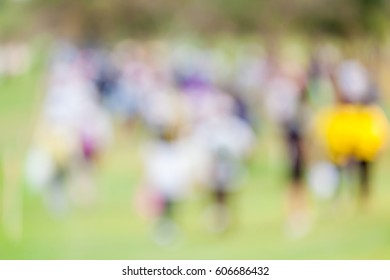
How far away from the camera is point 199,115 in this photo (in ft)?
5.25

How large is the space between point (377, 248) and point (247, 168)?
27 cm

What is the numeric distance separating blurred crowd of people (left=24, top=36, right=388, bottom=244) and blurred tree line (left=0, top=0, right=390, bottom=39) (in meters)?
0.03

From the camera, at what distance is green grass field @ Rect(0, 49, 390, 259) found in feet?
5.20

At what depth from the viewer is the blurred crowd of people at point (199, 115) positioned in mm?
1591

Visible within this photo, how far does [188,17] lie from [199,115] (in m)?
0.17

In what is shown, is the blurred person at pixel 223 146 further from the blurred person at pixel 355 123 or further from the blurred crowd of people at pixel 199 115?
the blurred person at pixel 355 123

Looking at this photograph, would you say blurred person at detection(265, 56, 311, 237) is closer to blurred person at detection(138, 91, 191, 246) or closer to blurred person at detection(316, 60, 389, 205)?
blurred person at detection(316, 60, 389, 205)

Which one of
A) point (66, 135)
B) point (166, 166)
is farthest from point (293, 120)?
point (66, 135)

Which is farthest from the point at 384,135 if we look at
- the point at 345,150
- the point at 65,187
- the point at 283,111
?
the point at 65,187

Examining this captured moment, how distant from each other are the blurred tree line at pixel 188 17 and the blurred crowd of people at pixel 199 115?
1.1 inches

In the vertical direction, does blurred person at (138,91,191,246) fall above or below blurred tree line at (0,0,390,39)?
below

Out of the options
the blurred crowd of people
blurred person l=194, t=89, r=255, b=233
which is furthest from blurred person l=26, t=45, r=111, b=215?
blurred person l=194, t=89, r=255, b=233

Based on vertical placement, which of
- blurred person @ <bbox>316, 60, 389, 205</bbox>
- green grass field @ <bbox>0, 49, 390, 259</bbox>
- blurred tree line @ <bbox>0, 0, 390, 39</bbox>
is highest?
blurred tree line @ <bbox>0, 0, 390, 39</bbox>

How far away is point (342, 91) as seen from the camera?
160 cm
